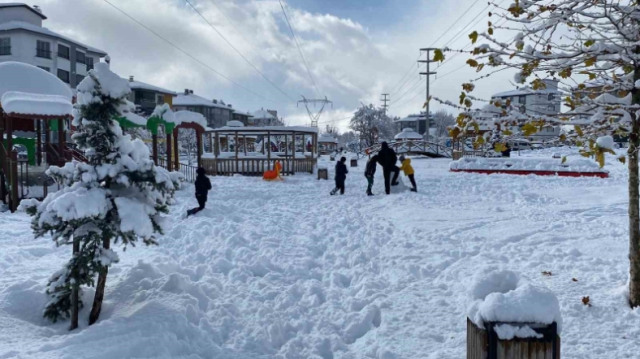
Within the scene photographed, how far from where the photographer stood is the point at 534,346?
262 cm

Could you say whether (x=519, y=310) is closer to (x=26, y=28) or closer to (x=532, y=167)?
(x=532, y=167)

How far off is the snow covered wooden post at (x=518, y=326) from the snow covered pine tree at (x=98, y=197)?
3.26 metres

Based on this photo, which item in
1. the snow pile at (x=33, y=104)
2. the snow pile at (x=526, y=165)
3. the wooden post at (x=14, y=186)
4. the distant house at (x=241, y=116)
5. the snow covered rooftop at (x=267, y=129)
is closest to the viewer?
the wooden post at (x=14, y=186)

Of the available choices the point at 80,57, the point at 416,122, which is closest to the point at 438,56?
the point at 80,57

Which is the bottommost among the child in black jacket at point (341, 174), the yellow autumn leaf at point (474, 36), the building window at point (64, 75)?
the child in black jacket at point (341, 174)

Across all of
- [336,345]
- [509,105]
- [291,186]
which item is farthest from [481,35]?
[291,186]

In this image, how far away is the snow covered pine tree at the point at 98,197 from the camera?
14.1 feet

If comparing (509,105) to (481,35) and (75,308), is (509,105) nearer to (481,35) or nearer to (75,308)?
(481,35)

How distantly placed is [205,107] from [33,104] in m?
63.5

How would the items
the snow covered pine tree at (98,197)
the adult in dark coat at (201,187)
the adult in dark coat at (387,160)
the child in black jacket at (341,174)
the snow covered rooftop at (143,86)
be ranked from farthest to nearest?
the snow covered rooftop at (143,86) → the child in black jacket at (341,174) → the adult in dark coat at (387,160) → the adult in dark coat at (201,187) → the snow covered pine tree at (98,197)

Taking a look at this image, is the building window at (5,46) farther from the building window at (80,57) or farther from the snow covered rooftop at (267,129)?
the snow covered rooftop at (267,129)

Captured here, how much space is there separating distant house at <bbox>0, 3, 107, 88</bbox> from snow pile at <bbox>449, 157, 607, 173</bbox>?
37673 mm

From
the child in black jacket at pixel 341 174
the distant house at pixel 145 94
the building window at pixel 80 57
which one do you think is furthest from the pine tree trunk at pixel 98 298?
the distant house at pixel 145 94

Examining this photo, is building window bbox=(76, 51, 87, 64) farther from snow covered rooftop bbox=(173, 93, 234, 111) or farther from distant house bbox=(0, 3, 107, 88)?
snow covered rooftop bbox=(173, 93, 234, 111)
